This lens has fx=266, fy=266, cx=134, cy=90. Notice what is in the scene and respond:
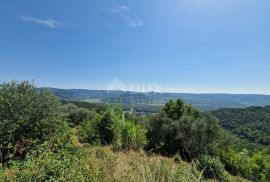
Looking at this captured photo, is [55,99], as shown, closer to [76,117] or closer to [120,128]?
[120,128]

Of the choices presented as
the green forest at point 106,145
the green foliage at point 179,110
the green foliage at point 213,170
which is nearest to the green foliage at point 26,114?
the green forest at point 106,145

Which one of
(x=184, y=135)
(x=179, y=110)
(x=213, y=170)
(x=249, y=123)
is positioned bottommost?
(x=249, y=123)

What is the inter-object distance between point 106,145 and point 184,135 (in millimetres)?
13077

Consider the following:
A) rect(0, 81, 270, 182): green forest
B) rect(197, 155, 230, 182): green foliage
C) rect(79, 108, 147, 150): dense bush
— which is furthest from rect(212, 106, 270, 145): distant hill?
rect(197, 155, 230, 182): green foliage

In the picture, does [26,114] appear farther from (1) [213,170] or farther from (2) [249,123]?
(2) [249,123]

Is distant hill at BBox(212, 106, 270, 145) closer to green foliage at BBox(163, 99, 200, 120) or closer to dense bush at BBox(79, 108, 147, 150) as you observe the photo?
green foliage at BBox(163, 99, 200, 120)

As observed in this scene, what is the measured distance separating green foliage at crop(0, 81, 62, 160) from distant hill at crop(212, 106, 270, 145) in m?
59.6

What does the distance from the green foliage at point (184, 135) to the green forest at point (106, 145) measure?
0.08 meters

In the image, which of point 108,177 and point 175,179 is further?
point 108,177

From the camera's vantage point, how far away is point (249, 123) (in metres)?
83.6

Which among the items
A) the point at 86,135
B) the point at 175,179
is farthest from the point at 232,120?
the point at 175,179

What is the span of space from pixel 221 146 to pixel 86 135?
11.7m

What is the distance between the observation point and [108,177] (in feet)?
11.8

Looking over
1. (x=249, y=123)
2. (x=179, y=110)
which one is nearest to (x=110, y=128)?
(x=179, y=110)
